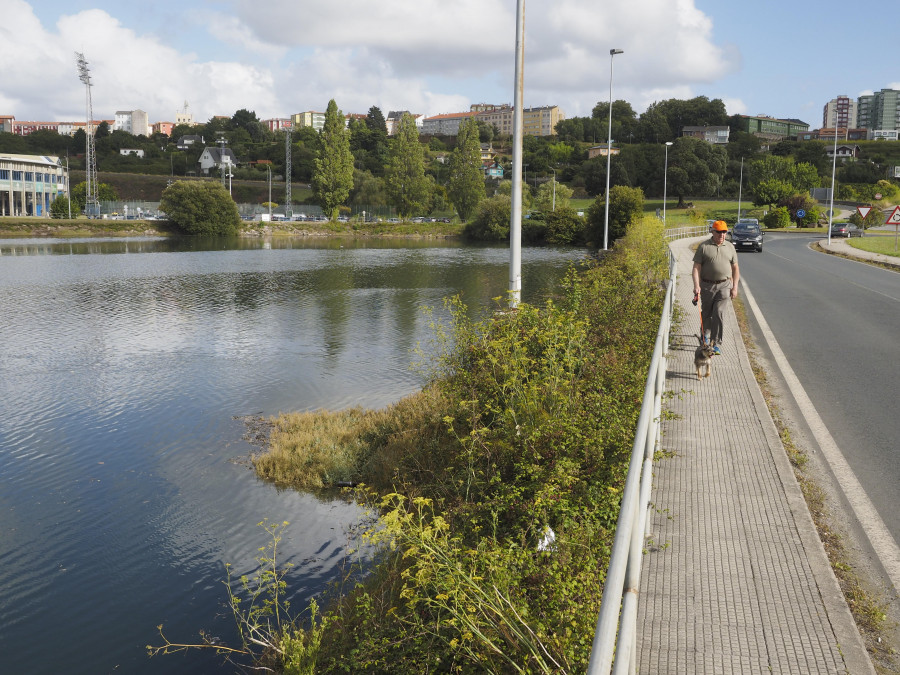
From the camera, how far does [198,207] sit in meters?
82.6

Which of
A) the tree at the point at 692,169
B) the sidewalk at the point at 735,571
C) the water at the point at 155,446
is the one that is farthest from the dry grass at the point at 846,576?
the tree at the point at 692,169

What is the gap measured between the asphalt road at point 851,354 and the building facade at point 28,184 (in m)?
102

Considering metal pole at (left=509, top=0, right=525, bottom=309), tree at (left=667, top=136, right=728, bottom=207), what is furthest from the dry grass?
tree at (left=667, top=136, right=728, bottom=207)

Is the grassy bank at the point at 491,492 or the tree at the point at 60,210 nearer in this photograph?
the grassy bank at the point at 491,492

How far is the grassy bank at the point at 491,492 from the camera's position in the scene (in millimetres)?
4332

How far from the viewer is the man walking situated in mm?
9812

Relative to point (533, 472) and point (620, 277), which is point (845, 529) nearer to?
point (533, 472)

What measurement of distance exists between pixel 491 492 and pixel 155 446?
23.0 ft

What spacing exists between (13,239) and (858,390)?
8015cm

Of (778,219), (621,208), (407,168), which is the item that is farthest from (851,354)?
(407,168)

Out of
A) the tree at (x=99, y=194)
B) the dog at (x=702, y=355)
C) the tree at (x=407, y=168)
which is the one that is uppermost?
the tree at (x=407, y=168)

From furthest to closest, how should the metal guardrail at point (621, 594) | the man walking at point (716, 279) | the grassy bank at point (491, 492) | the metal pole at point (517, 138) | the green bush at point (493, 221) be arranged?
the green bush at point (493, 221)
the metal pole at point (517, 138)
the man walking at point (716, 279)
the grassy bank at point (491, 492)
the metal guardrail at point (621, 594)

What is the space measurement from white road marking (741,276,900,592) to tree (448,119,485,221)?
8761 centimetres

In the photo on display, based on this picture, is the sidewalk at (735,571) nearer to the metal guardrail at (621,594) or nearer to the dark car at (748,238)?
the metal guardrail at (621,594)
